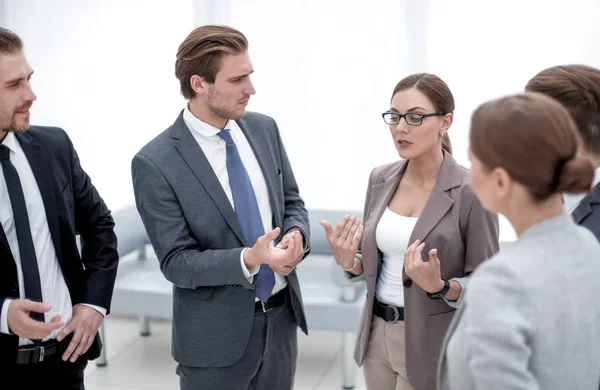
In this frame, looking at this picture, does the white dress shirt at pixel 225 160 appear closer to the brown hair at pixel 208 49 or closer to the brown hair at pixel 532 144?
the brown hair at pixel 208 49

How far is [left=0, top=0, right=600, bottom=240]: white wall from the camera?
4.22m

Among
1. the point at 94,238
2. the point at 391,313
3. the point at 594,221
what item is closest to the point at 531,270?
the point at 594,221

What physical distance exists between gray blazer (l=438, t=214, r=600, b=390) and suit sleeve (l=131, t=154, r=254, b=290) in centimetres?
108

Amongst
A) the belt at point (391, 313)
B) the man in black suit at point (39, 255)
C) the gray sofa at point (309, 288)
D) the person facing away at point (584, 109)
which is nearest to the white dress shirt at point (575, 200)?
the person facing away at point (584, 109)

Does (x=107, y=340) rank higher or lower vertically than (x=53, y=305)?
lower

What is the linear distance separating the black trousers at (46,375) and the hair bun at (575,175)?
1600 mm

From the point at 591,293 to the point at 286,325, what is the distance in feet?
4.55

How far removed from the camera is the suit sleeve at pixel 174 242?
233 centimetres

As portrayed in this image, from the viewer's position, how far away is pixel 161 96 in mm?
4895

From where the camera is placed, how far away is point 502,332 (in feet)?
4.17

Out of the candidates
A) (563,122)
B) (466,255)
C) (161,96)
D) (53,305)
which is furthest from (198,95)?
(161,96)

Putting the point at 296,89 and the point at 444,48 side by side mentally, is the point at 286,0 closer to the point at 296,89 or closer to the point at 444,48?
the point at 296,89

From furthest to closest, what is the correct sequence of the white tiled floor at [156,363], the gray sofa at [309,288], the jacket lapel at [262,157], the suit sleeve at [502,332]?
the white tiled floor at [156,363] < the gray sofa at [309,288] < the jacket lapel at [262,157] < the suit sleeve at [502,332]

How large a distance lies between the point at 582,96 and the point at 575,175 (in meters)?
0.52
